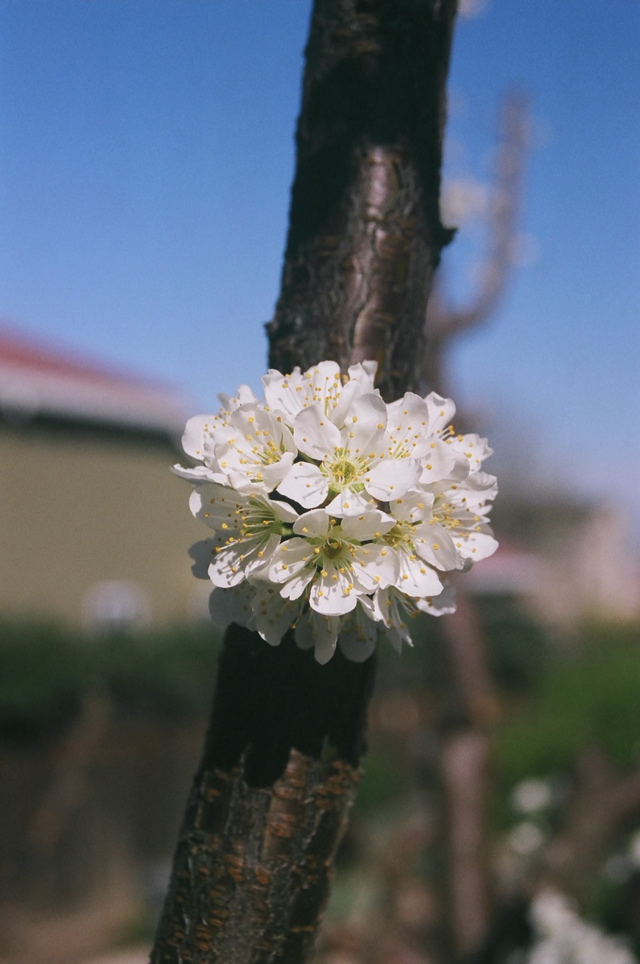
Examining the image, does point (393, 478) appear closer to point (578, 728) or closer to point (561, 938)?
point (561, 938)

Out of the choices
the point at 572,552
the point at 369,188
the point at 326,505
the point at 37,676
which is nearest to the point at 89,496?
the point at 37,676

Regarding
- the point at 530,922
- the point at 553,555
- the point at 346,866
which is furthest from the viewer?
the point at 553,555

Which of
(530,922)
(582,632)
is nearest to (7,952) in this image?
(530,922)

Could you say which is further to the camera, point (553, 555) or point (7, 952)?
point (553, 555)

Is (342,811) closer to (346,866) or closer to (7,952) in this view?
(7,952)

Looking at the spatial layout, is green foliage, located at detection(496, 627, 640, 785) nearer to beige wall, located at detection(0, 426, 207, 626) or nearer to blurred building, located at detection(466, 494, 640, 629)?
beige wall, located at detection(0, 426, 207, 626)
